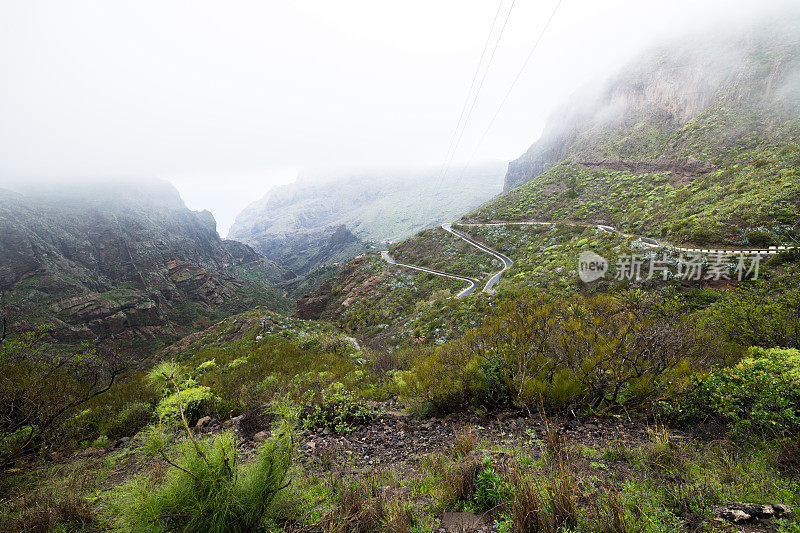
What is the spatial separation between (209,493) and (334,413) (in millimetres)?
3392

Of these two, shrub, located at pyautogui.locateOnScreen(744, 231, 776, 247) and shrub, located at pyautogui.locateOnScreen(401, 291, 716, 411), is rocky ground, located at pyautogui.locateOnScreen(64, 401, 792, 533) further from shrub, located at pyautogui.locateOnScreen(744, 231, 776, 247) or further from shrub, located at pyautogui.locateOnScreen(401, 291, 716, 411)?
shrub, located at pyautogui.locateOnScreen(744, 231, 776, 247)

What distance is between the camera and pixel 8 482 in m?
3.23

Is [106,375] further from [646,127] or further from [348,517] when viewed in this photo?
[646,127]

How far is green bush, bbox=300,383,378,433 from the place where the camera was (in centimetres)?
488

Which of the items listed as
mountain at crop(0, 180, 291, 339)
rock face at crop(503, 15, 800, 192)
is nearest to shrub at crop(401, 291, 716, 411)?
rock face at crop(503, 15, 800, 192)

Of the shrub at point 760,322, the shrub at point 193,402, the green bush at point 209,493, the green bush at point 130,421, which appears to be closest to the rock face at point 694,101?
the shrub at point 760,322

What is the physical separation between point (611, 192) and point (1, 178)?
339819 mm

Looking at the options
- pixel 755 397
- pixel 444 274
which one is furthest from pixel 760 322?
pixel 444 274

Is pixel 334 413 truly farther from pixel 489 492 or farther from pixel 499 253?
pixel 499 253

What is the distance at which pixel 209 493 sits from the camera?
1909 millimetres

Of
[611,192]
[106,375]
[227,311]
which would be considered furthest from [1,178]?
A: [611,192]

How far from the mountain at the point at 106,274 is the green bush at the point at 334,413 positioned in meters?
75.9

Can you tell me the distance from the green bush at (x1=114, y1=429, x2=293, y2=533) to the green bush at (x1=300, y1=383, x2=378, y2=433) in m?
2.79

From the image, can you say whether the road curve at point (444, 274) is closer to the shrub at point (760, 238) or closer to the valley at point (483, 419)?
the valley at point (483, 419)
